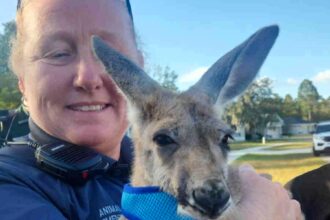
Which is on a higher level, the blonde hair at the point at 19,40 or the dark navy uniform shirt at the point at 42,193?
the blonde hair at the point at 19,40

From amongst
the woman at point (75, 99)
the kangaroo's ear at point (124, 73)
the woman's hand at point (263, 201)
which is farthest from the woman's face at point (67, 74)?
the woman's hand at point (263, 201)

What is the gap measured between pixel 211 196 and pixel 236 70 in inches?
41.0

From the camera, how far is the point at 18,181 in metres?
2.17

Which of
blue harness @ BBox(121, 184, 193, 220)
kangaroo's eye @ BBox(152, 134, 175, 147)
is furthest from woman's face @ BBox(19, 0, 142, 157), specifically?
blue harness @ BBox(121, 184, 193, 220)

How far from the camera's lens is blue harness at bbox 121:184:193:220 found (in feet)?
7.07

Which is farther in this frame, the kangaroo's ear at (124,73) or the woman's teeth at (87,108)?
the woman's teeth at (87,108)

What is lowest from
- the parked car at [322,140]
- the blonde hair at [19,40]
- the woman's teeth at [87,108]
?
the parked car at [322,140]

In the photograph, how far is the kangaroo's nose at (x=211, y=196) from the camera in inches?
75.7

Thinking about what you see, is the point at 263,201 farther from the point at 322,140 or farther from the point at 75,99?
the point at 322,140

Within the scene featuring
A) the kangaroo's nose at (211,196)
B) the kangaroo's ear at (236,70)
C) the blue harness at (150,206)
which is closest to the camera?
the kangaroo's nose at (211,196)

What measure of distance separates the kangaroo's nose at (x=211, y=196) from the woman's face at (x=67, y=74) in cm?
104

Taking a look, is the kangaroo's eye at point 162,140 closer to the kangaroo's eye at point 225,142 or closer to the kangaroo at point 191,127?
the kangaroo at point 191,127

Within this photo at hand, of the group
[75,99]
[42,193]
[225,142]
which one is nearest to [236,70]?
[225,142]

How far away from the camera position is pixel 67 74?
267cm
